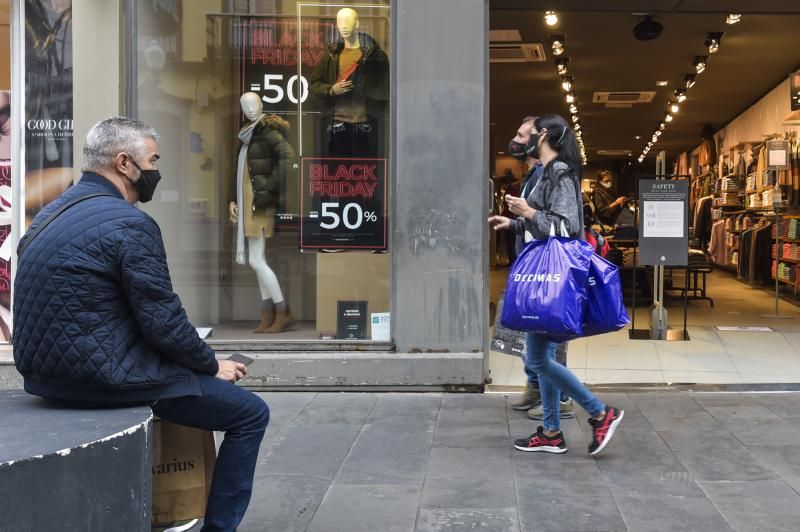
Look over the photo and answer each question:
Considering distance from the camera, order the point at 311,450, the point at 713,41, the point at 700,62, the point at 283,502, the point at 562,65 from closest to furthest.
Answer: the point at 283,502 → the point at 311,450 → the point at 713,41 → the point at 700,62 → the point at 562,65

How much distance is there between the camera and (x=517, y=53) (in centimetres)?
1258

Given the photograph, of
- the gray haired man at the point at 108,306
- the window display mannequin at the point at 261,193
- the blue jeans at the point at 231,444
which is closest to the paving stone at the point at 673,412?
the window display mannequin at the point at 261,193

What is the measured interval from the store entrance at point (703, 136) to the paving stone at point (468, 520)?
3.04 metres

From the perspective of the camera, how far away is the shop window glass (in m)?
7.00

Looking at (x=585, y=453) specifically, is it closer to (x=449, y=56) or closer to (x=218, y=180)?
(x=449, y=56)

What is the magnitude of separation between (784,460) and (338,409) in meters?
2.84

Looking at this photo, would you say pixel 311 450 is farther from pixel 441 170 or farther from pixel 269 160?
pixel 269 160

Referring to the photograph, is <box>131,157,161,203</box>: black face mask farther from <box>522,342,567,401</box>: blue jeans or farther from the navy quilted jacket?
<box>522,342,567,401</box>: blue jeans

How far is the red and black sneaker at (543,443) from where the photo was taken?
16.6ft

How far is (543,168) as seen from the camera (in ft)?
16.8

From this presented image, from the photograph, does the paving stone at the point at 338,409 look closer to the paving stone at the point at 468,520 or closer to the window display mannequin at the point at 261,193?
the window display mannequin at the point at 261,193

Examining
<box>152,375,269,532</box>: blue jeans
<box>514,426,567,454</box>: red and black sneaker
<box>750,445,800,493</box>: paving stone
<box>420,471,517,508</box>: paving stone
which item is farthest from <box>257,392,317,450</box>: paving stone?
<box>750,445,800,493</box>: paving stone

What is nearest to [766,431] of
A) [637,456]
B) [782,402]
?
[782,402]

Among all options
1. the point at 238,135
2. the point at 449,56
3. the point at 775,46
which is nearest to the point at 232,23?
the point at 238,135
